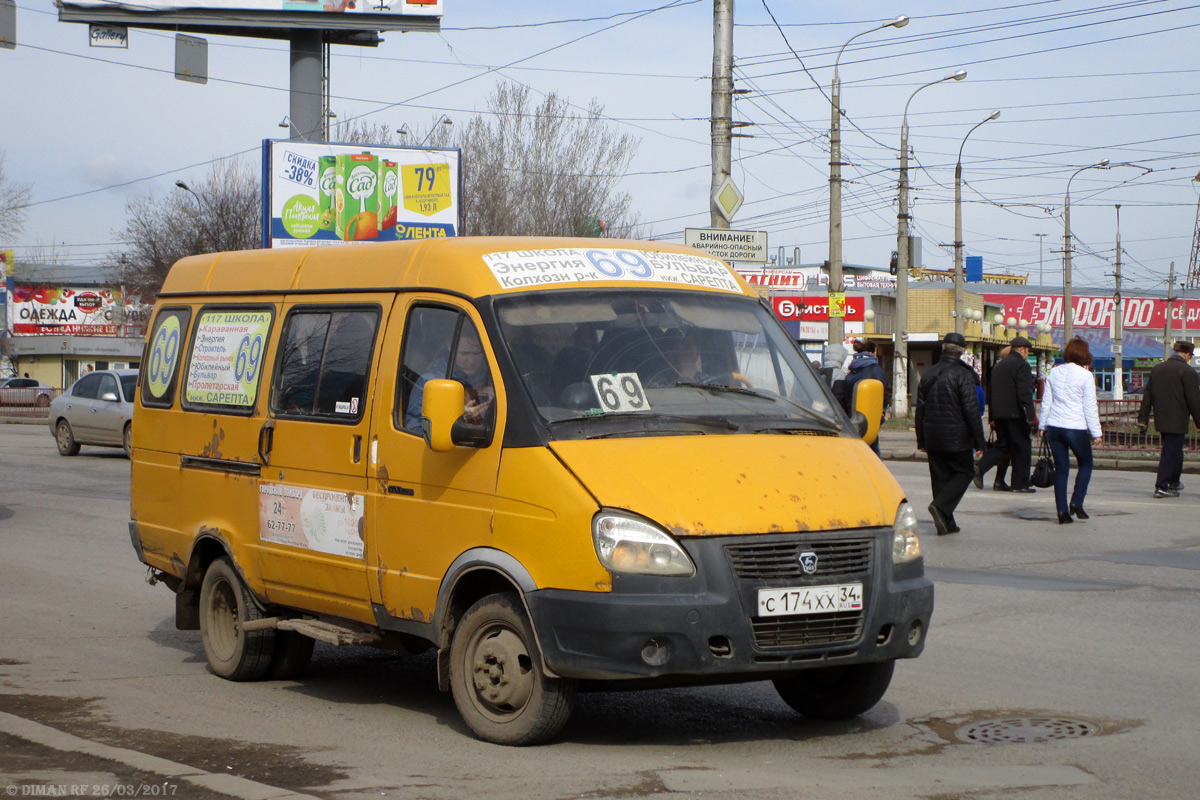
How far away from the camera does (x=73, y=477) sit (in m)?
21.0

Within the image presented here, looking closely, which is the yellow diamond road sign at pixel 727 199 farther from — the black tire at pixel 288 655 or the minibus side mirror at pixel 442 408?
the minibus side mirror at pixel 442 408

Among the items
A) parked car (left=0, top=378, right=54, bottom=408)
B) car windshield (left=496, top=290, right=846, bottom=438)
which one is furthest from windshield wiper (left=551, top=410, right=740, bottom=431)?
parked car (left=0, top=378, right=54, bottom=408)

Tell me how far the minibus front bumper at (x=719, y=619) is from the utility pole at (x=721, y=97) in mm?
13872

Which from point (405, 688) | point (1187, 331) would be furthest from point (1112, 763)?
point (1187, 331)

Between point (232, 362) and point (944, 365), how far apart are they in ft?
25.5

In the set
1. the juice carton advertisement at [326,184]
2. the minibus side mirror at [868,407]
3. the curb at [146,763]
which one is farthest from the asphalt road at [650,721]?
the juice carton advertisement at [326,184]

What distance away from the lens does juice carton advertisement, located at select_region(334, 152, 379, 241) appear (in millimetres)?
33781

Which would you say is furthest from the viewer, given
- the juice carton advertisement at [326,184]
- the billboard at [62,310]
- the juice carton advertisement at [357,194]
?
the billboard at [62,310]

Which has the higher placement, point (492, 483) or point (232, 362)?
point (232, 362)

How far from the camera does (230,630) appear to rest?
24.1 feet

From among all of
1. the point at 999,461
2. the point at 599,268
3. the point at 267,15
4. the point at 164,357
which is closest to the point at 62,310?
the point at 267,15

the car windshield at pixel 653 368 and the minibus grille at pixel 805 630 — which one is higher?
the car windshield at pixel 653 368

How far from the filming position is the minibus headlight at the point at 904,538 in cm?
563

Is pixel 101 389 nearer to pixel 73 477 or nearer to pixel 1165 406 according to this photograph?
pixel 73 477
